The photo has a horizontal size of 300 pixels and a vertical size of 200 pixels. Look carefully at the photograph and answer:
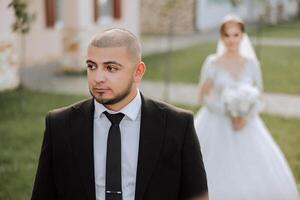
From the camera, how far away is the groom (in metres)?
2.26

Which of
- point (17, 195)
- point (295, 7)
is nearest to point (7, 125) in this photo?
point (17, 195)

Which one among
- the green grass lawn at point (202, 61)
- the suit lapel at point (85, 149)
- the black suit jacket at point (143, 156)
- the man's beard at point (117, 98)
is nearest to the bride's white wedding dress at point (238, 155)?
the black suit jacket at point (143, 156)

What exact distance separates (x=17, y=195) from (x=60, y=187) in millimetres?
3630

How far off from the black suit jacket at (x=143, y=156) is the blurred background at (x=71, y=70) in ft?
8.09

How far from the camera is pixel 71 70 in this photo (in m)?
14.2

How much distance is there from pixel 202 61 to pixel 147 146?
14.5m

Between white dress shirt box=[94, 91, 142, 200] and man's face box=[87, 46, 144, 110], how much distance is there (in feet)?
0.40

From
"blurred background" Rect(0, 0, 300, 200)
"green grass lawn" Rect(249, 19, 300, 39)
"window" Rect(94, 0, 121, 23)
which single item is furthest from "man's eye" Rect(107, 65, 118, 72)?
"green grass lawn" Rect(249, 19, 300, 39)

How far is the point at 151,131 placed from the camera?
2273 millimetres

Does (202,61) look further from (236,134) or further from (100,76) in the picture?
(100,76)

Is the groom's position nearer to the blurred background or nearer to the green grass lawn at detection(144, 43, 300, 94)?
the blurred background

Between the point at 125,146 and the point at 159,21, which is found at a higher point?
the point at 125,146

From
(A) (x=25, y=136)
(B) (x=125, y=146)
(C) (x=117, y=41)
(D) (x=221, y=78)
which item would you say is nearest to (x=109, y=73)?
(C) (x=117, y=41)

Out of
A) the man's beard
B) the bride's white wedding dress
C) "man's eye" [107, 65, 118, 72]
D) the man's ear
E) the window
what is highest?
"man's eye" [107, 65, 118, 72]
